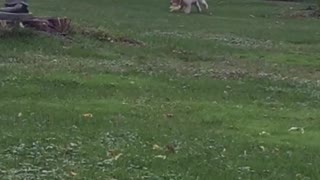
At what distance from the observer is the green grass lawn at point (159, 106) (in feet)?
32.4

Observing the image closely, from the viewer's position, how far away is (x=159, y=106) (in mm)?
13836

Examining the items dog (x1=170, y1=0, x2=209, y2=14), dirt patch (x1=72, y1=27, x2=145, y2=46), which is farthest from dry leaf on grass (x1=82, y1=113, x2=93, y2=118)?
dog (x1=170, y1=0, x2=209, y2=14)

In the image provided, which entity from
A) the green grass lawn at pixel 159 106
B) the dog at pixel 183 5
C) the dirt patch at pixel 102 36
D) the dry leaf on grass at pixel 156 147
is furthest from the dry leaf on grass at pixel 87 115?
the dog at pixel 183 5

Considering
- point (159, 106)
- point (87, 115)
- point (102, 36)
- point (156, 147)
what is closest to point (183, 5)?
point (102, 36)

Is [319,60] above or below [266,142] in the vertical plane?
below

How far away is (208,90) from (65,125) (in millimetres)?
4663

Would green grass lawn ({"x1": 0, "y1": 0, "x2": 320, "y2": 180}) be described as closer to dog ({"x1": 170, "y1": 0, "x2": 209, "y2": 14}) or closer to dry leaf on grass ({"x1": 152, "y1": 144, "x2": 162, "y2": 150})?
dry leaf on grass ({"x1": 152, "y1": 144, "x2": 162, "y2": 150})

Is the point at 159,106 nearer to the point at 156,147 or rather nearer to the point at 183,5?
the point at 156,147

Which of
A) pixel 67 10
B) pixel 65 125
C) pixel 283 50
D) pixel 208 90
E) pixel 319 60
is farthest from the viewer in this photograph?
pixel 67 10

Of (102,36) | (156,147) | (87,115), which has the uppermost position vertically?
(156,147)

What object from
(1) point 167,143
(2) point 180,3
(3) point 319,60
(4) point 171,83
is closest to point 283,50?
(3) point 319,60

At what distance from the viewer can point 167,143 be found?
35.9 ft

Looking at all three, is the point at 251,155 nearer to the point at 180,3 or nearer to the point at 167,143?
the point at 167,143

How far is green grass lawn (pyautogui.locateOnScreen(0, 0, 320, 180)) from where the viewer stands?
9.88 metres
